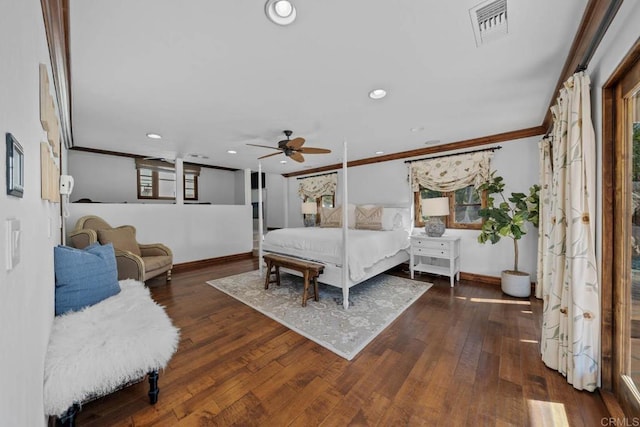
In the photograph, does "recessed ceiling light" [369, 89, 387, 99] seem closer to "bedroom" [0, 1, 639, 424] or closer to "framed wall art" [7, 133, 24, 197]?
"bedroom" [0, 1, 639, 424]

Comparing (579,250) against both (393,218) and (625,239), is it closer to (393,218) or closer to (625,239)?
(625,239)

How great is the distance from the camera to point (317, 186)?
20.3 ft

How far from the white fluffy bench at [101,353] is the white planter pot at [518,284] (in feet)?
12.3

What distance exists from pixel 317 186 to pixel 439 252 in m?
3.31

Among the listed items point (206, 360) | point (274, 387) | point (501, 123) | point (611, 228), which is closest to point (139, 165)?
point (206, 360)

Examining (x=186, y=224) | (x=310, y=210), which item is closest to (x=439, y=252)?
(x=310, y=210)

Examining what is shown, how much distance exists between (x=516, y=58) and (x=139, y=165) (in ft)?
20.4

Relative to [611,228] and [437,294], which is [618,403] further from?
[437,294]

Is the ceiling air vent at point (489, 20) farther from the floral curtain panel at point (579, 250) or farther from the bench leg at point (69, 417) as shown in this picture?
the bench leg at point (69, 417)

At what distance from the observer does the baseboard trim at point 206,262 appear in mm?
4707

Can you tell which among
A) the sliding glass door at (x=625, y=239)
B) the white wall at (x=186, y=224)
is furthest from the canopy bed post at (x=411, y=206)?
the white wall at (x=186, y=224)

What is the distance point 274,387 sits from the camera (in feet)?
5.44

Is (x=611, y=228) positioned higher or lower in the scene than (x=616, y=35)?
lower

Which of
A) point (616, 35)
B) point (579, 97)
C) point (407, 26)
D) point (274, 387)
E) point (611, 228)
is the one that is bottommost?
point (274, 387)
